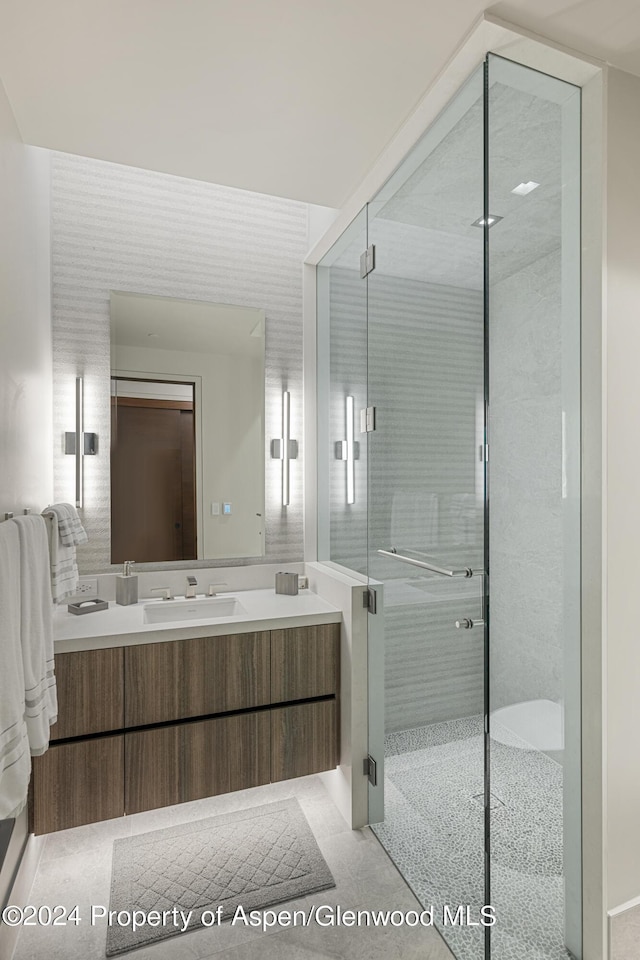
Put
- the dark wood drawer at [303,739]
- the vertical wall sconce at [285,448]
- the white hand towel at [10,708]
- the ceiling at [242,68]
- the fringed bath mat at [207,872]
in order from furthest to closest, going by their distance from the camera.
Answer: the vertical wall sconce at [285,448] < the dark wood drawer at [303,739] < the fringed bath mat at [207,872] < the ceiling at [242,68] < the white hand towel at [10,708]

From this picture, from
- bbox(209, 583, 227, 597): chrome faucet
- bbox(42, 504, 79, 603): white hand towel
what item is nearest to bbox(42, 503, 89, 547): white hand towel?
bbox(42, 504, 79, 603): white hand towel

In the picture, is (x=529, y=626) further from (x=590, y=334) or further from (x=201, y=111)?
(x=201, y=111)

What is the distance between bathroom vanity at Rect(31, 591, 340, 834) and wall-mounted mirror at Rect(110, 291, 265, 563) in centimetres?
51

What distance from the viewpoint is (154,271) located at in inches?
97.3

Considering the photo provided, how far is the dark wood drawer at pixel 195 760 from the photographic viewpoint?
1.86 meters

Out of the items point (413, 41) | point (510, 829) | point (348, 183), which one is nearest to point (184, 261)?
point (348, 183)

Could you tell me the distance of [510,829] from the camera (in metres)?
1.47

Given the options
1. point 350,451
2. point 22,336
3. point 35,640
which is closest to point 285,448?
point 350,451

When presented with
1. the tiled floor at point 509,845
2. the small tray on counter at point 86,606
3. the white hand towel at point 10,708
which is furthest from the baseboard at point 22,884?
A: the tiled floor at point 509,845

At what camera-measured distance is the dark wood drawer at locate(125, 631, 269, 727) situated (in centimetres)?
188

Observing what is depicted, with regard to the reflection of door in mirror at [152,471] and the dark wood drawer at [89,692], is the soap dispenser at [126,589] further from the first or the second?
the dark wood drawer at [89,692]

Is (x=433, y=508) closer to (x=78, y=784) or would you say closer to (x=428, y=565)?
(x=428, y=565)

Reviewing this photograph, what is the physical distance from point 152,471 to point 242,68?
1.59 metres

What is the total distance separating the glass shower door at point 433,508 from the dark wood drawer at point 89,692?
0.96m
